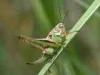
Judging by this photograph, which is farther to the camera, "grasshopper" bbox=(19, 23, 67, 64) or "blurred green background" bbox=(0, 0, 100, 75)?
"blurred green background" bbox=(0, 0, 100, 75)

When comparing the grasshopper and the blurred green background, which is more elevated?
the grasshopper

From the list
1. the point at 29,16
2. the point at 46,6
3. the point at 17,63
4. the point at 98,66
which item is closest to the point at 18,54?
the point at 17,63

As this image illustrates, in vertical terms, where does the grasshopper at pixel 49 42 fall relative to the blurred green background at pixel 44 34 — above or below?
above

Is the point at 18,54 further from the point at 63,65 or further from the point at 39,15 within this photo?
the point at 63,65

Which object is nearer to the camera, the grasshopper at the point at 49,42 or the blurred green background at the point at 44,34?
the grasshopper at the point at 49,42
